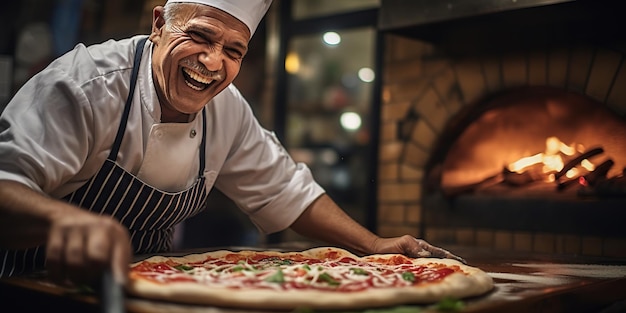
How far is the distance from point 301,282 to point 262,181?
92 cm

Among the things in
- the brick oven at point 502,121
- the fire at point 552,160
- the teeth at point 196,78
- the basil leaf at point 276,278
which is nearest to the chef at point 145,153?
the teeth at point 196,78

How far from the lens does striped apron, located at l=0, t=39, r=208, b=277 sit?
188 centimetres

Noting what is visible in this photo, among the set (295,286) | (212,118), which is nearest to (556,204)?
(212,118)

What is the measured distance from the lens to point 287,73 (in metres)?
3.76

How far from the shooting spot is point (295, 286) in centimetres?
150

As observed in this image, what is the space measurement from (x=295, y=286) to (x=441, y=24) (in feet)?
5.44

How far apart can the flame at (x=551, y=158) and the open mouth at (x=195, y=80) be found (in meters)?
1.64

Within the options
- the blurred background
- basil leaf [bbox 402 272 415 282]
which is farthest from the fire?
basil leaf [bbox 402 272 415 282]

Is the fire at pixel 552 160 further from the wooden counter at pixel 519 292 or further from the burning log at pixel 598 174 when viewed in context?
the wooden counter at pixel 519 292

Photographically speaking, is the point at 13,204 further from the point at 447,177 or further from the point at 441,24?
the point at 447,177

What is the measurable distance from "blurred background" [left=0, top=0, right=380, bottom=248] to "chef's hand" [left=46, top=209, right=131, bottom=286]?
7.16 ft

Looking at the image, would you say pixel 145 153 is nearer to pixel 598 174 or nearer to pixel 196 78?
pixel 196 78

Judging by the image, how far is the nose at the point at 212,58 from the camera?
1906 millimetres

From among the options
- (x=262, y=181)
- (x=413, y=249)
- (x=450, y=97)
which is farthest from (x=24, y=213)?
(x=450, y=97)
